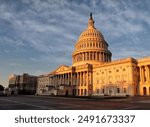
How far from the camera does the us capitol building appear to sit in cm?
8888

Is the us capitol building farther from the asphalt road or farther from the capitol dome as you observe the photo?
the asphalt road

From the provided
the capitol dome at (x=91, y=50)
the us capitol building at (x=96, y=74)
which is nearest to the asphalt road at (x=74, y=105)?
the us capitol building at (x=96, y=74)

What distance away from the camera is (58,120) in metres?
13.2

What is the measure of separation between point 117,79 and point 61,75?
1681 inches

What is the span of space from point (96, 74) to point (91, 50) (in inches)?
916

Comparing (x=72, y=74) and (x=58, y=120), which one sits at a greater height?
(x=72, y=74)

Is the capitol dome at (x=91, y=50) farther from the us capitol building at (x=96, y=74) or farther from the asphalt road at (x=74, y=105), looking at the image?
the asphalt road at (x=74, y=105)

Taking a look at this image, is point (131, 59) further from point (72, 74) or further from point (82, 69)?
point (72, 74)

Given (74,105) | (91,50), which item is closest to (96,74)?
(91,50)

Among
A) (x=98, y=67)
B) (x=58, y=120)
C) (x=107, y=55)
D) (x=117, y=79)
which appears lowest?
(x=58, y=120)

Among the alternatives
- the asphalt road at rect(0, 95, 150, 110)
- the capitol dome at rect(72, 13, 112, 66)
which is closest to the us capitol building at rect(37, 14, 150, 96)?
the capitol dome at rect(72, 13, 112, 66)

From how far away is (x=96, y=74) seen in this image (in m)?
108

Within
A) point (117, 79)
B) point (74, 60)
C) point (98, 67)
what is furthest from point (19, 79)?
point (117, 79)

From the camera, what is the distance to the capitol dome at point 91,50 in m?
126
